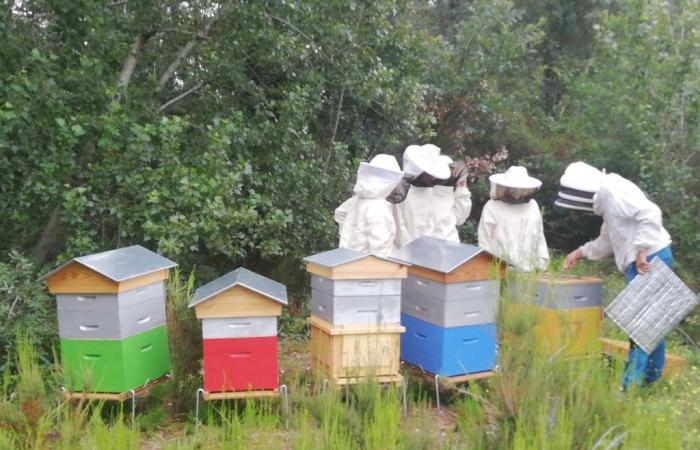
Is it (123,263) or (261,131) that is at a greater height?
(261,131)

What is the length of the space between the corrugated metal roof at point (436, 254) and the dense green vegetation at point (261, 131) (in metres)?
1.35

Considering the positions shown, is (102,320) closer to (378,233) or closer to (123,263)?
(123,263)

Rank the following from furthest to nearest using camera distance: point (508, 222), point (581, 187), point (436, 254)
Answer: point (508, 222) → point (581, 187) → point (436, 254)

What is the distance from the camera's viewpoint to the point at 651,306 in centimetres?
477

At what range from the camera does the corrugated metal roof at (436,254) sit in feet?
14.2


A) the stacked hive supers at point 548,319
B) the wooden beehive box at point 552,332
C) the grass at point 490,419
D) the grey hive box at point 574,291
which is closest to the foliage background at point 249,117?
the grass at point 490,419

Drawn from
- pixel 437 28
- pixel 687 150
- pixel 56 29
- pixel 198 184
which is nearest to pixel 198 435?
pixel 198 184

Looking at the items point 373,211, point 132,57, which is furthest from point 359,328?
point 132,57

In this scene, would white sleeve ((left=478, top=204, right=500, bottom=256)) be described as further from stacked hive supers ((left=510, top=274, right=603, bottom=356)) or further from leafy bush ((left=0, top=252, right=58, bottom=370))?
leafy bush ((left=0, top=252, right=58, bottom=370))

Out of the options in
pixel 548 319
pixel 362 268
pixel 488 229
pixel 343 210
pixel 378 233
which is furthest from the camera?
pixel 343 210

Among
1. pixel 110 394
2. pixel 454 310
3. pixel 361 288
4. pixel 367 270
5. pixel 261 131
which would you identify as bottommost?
pixel 110 394

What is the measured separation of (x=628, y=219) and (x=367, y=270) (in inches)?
82.5

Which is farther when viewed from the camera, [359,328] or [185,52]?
[185,52]

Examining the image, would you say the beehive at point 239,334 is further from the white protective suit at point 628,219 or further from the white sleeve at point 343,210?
the white protective suit at point 628,219
